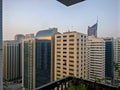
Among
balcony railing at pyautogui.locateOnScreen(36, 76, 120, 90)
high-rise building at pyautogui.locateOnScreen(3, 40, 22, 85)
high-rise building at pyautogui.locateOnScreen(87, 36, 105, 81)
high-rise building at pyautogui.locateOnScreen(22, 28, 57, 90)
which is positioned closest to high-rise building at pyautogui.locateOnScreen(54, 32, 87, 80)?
high-rise building at pyautogui.locateOnScreen(87, 36, 105, 81)

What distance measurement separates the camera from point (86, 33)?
3.89 meters

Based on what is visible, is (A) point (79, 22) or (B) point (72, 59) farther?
(B) point (72, 59)

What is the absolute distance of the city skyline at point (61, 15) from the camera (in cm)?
292

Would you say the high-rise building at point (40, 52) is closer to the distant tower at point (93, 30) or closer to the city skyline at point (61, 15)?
the city skyline at point (61, 15)

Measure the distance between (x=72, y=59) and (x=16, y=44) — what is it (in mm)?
1683

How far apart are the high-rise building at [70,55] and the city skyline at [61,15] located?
21.9 inches

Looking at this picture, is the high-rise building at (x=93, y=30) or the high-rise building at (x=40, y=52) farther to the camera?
the high-rise building at (x=40, y=52)

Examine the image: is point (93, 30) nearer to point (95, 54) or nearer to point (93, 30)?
point (93, 30)

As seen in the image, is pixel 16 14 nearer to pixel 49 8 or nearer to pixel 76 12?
pixel 49 8

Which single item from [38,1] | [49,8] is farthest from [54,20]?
[38,1]

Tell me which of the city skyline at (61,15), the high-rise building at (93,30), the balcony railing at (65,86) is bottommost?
the balcony railing at (65,86)

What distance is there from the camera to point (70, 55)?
4.31m

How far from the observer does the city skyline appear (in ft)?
9.59

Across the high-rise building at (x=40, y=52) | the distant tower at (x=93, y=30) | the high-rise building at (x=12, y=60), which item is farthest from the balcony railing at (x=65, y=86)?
the high-rise building at (x=40, y=52)
